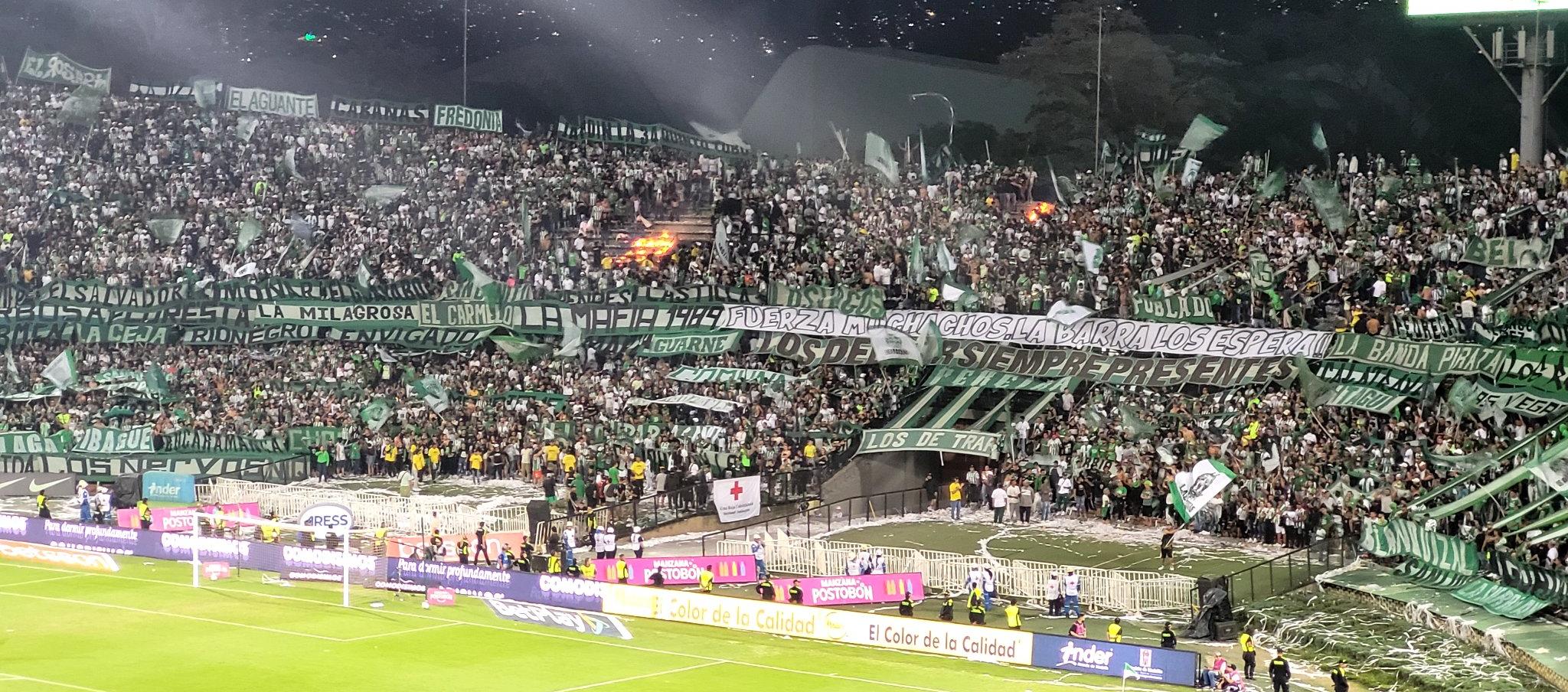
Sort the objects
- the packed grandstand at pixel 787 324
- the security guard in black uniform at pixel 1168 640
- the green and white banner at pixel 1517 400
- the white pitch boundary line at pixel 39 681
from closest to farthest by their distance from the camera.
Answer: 1. the security guard in black uniform at pixel 1168 640
2. the white pitch boundary line at pixel 39 681
3. the green and white banner at pixel 1517 400
4. the packed grandstand at pixel 787 324

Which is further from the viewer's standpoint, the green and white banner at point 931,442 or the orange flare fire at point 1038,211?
the orange flare fire at point 1038,211

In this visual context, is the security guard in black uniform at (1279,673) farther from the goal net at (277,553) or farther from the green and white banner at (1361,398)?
the goal net at (277,553)

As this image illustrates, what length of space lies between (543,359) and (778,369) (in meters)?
7.60

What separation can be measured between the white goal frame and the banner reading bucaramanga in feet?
44.3

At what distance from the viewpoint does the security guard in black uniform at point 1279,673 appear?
2636cm

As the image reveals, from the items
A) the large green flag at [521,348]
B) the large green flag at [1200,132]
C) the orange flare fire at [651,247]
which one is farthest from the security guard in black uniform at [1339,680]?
the orange flare fire at [651,247]

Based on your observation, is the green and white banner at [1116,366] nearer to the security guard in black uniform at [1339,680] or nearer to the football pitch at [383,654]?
the football pitch at [383,654]

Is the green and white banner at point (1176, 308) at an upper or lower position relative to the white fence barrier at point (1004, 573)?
upper

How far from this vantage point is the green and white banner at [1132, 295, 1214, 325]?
4256 cm

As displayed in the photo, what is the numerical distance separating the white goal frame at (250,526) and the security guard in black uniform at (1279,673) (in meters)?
18.5

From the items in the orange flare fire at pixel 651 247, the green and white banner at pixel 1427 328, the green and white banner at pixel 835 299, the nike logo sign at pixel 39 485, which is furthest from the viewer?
the orange flare fire at pixel 651 247

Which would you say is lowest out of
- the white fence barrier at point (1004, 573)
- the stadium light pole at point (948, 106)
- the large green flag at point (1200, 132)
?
the white fence barrier at point (1004, 573)

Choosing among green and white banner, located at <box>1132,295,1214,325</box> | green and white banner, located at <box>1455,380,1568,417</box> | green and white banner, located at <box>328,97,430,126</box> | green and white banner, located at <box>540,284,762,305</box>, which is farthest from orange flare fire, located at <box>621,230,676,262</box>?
green and white banner, located at <box>1455,380,1568,417</box>

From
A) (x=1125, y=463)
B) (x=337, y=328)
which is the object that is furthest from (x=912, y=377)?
(x=337, y=328)
